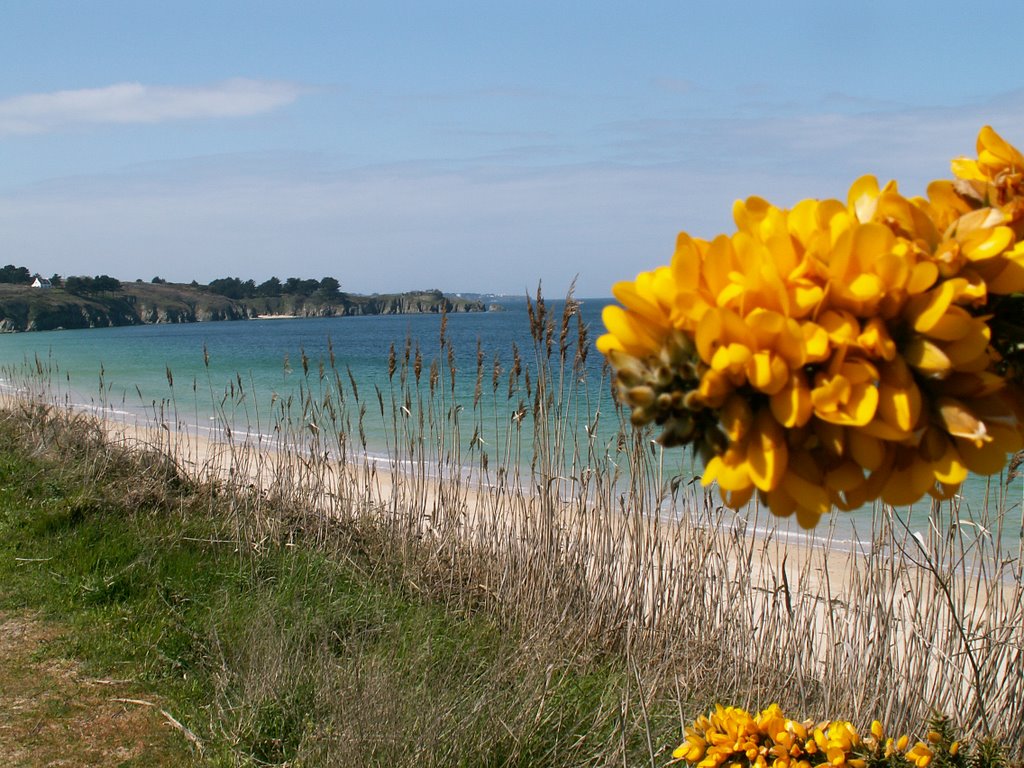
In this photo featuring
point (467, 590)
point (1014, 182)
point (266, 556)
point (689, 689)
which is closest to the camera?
point (1014, 182)

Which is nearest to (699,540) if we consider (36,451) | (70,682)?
(70,682)

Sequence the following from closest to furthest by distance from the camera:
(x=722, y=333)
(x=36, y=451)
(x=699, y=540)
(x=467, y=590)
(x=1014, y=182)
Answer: (x=722, y=333) → (x=1014, y=182) → (x=699, y=540) → (x=467, y=590) → (x=36, y=451)

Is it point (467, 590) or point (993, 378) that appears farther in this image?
point (467, 590)

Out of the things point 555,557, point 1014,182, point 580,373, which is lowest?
point 555,557

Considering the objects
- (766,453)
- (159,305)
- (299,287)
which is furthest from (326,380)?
(299,287)

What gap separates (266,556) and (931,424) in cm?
479

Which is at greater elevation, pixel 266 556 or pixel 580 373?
pixel 580 373

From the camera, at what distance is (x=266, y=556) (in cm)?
509

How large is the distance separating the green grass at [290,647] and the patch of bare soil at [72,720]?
0.09 metres

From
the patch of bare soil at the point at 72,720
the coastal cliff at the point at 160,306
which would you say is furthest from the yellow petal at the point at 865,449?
the coastal cliff at the point at 160,306

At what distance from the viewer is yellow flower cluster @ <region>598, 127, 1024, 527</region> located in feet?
2.23

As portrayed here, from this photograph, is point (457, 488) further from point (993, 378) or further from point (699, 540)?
point (993, 378)

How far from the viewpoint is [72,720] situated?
3.72 m

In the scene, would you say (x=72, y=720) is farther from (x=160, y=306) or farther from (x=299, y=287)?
(x=299, y=287)
